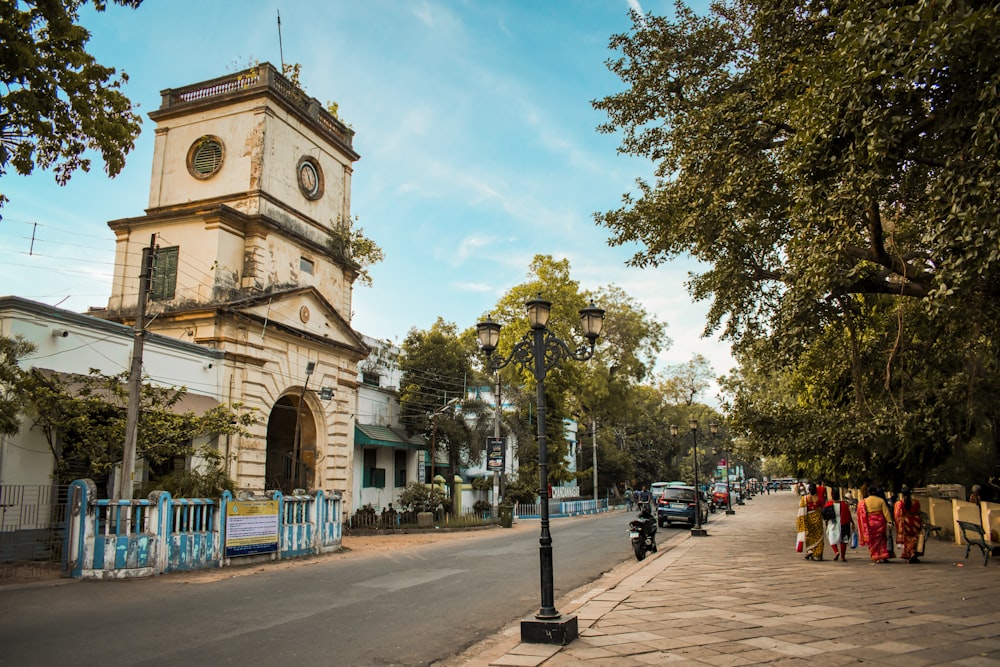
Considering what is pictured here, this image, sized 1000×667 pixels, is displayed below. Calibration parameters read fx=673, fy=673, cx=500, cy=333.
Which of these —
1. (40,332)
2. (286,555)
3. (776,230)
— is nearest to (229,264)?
(40,332)

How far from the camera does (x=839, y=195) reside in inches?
333

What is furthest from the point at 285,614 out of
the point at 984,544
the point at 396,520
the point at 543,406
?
the point at 396,520

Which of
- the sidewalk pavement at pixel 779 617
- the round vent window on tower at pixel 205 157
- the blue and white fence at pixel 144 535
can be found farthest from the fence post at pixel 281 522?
the round vent window on tower at pixel 205 157

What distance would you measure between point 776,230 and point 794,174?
13.0ft

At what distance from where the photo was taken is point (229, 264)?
20938mm

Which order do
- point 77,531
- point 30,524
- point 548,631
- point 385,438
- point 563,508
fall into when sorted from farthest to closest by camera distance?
point 563,508
point 385,438
point 30,524
point 77,531
point 548,631

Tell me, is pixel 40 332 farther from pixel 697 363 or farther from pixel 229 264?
pixel 697 363

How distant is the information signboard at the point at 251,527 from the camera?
14.0 metres

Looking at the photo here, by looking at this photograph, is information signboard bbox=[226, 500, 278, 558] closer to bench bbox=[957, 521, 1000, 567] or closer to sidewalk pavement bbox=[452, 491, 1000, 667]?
sidewalk pavement bbox=[452, 491, 1000, 667]

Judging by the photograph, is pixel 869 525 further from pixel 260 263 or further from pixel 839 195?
pixel 260 263

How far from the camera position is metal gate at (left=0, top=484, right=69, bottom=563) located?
13.0m

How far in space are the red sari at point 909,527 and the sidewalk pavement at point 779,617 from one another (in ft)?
1.12

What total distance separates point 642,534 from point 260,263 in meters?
14.3

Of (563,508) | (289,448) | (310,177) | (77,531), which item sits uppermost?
(310,177)
